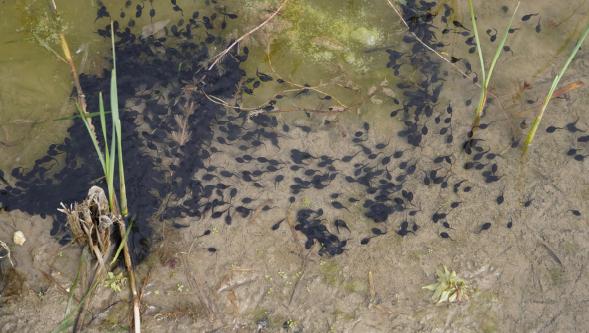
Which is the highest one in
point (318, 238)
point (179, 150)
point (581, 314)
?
point (179, 150)

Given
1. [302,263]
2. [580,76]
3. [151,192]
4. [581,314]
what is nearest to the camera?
[581,314]

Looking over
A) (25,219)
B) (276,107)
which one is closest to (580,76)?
(276,107)

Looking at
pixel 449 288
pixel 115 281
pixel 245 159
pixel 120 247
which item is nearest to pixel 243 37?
pixel 245 159

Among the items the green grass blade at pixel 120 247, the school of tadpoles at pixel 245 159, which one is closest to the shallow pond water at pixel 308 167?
the school of tadpoles at pixel 245 159

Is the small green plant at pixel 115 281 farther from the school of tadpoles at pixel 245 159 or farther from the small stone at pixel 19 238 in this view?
the small stone at pixel 19 238

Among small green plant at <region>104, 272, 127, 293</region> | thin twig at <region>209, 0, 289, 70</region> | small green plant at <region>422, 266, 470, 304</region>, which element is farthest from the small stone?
small green plant at <region>422, 266, 470, 304</region>

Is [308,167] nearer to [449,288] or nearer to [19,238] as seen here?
[449,288]

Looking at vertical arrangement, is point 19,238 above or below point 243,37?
below

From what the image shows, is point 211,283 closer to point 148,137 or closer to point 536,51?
point 148,137
